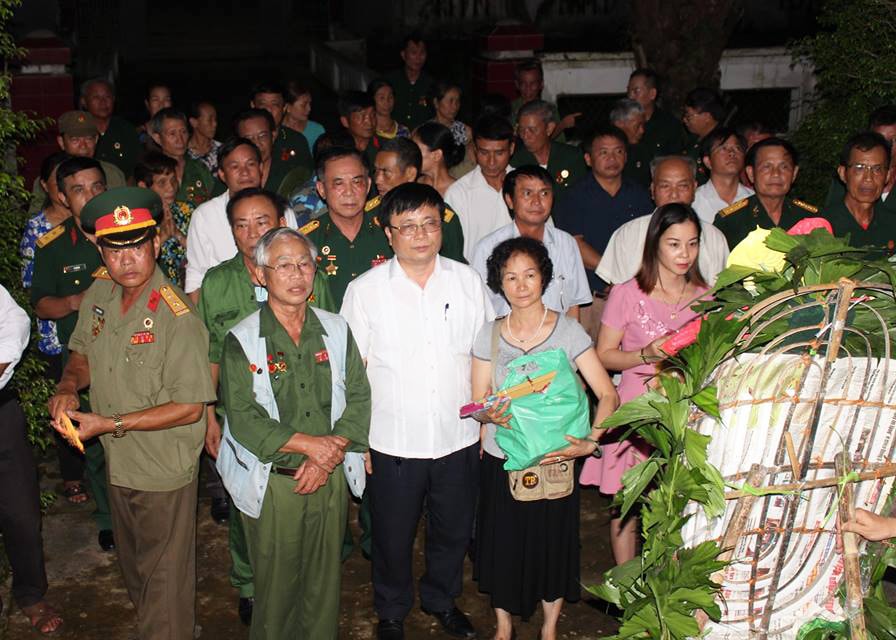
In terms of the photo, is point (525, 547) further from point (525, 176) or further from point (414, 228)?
point (525, 176)

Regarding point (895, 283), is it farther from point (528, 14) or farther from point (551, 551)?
point (528, 14)

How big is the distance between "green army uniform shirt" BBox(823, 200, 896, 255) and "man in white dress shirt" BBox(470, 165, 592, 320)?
1.70 meters

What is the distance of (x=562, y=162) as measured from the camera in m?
7.61

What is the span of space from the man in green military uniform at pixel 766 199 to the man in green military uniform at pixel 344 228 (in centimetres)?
215

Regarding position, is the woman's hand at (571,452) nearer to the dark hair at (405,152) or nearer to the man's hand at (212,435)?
the man's hand at (212,435)

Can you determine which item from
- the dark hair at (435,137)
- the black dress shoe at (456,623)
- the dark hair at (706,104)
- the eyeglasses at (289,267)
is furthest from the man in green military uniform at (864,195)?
the eyeglasses at (289,267)

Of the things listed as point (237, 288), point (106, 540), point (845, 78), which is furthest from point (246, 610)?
point (845, 78)

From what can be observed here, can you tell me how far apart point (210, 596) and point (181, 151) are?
140 inches

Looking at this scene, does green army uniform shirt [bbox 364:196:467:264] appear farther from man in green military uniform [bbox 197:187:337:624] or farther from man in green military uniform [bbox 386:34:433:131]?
man in green military uniform [bbox 386:34:433:131]

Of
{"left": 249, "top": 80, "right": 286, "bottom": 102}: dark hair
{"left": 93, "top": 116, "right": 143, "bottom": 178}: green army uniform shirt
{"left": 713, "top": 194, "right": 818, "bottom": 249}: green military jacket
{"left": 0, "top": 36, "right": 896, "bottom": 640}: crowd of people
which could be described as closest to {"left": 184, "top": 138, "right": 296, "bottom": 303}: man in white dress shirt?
{"left": 0, "top": 36, "right": 896, "bottom": 640}: crowd of people

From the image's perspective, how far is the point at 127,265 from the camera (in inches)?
173

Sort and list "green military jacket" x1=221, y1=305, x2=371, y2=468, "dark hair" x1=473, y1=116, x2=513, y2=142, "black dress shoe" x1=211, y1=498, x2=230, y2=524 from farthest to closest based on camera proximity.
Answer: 1. "dark hair" x1=473, y1=116, x2=513, y2=142
2. "black dress shoe" x1=211, y1=498, x2=230, y2=524
3. "green military jacket" x1=221, y1=305, x2=371, y2=468

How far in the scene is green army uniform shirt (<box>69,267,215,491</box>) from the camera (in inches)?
172

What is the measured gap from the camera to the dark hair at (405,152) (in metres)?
5.88
